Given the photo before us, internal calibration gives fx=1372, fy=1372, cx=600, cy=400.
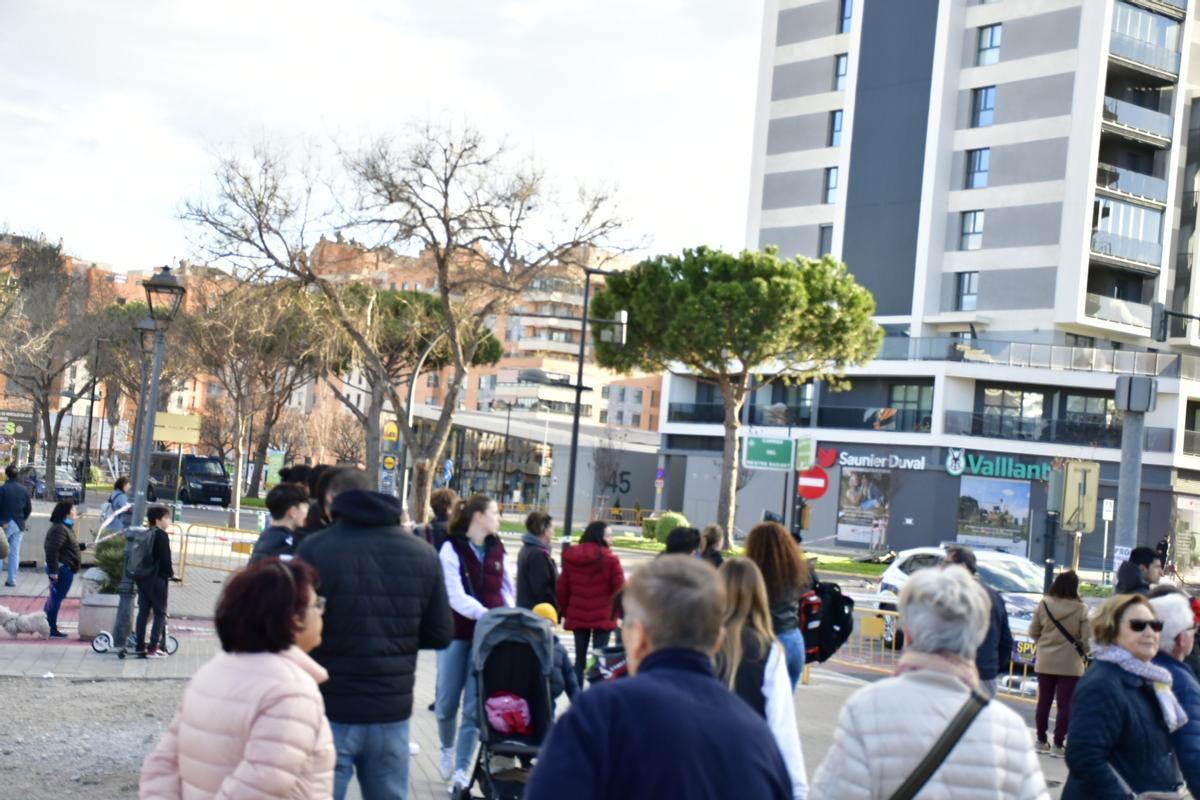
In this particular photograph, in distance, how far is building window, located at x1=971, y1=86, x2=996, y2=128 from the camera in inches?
2169

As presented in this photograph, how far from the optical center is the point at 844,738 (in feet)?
11.9

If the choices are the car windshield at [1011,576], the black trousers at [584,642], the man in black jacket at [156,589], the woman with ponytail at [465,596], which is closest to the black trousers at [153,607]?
the man in black jacket at [156,589]

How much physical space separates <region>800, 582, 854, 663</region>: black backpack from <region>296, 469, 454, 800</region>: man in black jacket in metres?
3.95

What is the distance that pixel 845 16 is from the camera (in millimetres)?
59750

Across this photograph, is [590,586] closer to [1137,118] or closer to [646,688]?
[646,688]

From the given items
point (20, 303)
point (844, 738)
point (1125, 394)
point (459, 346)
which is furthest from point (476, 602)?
point (20, 303)

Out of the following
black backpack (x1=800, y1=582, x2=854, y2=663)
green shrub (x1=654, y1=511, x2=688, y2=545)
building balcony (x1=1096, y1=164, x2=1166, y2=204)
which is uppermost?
building balcony (x1=1096, y1=164, x2=1166, y2=204)

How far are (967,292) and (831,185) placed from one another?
8.06 metres

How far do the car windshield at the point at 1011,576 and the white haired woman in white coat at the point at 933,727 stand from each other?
54.6 feet

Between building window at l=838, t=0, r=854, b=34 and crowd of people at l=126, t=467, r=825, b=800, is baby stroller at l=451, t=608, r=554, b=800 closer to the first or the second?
crowd of people at l=126, t=467, r=825, b=800

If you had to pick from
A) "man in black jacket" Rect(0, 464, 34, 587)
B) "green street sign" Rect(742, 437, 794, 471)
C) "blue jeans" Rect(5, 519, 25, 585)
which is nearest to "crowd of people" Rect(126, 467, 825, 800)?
"blue jeans" Rect(5, 519, 25, 585)

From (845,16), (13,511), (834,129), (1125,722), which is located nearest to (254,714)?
(1125,722)

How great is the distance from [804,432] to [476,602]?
5026 centimetres

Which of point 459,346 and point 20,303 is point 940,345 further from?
point 20,303
